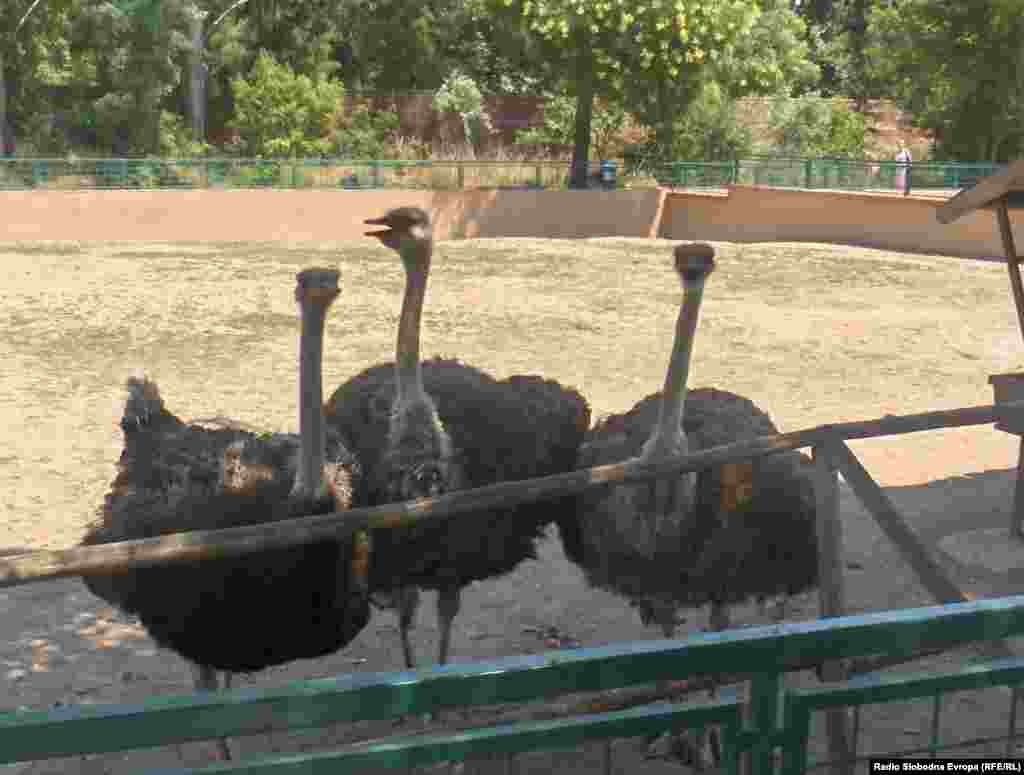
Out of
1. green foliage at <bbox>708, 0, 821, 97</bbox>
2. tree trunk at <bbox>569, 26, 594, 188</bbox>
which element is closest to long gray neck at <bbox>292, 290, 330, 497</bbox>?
tree trunk at <bbox>569, 26, 594, 188</bbox>

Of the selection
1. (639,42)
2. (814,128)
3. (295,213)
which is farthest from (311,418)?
(814,128)

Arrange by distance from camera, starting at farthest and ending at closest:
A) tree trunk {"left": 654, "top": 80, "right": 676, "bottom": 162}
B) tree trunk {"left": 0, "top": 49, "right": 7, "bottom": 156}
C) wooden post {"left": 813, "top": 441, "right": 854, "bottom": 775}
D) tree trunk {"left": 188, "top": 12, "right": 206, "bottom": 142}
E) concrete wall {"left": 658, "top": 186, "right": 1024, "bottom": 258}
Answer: tree trunk {"left": 188, "top": 12, "right": 206, "bottom": 142} < tree trunk {"left": 0, "top": 49, "right": 7, "bottom": 156} < tree trunk {"left": 654, "top": 80, "right": 676, "bottom": 162} < concrete wall {"left": 658, "top": 186, "right": 1024, "bottom": 258} < wooden post {"left": 813, "top": 441, "right": 854, "bottom": 775}

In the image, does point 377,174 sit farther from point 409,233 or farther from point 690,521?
point 690,521

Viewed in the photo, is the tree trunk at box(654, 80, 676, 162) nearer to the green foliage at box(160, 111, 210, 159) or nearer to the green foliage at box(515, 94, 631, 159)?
the green foliage at box(515, 94, 631, 159)

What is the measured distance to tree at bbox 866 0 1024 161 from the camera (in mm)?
28297

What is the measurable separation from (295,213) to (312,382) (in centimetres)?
1725

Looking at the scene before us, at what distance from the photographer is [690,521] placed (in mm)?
4023

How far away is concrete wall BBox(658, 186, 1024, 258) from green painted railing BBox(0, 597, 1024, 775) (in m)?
17.5

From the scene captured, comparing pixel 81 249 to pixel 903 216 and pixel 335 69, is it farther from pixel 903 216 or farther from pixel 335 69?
pixel 335 69

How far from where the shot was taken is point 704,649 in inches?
74.7

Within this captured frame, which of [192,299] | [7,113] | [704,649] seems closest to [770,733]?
[704,649]

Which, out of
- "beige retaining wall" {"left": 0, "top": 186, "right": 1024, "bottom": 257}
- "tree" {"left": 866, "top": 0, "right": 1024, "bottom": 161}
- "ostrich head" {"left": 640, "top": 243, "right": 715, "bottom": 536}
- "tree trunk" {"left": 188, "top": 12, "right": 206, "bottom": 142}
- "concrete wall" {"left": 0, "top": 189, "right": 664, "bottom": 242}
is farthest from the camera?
"tree trunk" {"left": 188, "top": 12, "right": 206, "bottom": 142}

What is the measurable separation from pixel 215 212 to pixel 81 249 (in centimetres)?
275

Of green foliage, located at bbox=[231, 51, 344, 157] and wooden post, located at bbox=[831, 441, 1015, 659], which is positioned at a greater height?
green foliage, located at bbox=[231, 51, 344, 157]
